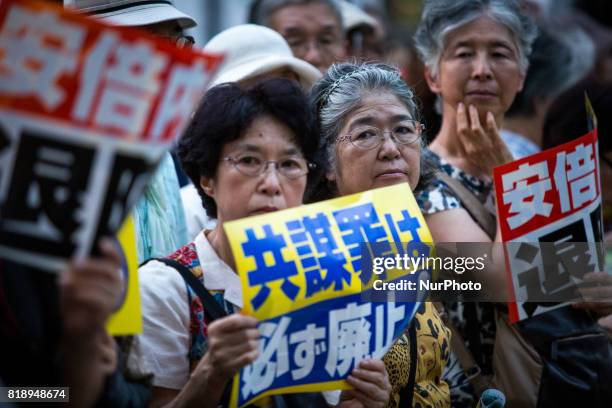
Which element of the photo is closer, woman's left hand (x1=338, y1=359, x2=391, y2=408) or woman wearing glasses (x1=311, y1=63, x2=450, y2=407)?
woman's left hand (x1=338, y1=359, x2=391, y2=408)

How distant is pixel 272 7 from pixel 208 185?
2.61 metres

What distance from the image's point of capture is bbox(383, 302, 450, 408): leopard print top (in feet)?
11.4

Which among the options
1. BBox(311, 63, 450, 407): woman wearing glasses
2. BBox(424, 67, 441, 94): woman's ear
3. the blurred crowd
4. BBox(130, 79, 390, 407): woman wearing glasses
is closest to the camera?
the blurred crowd

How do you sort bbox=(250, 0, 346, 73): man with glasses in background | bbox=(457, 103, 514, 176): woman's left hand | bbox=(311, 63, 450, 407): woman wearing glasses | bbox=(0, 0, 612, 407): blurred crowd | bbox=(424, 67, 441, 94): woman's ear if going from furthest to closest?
1. bbox=(250, 0, 346, 73): man with glasses in background
2. bbox=(424, 67, 441, 94): woman's ear
3. bbox=(457, 103, 514, 176): woman's left hand
4. bbox=(311, 63, 450, 407): woman wearing glasses
5. bbox=(0, 0, 612, 407): blurred crowd

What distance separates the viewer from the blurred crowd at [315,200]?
2520 millimetres

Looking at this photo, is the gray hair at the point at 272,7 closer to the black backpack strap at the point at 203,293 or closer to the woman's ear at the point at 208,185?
the woman's ear at the point at 208,185

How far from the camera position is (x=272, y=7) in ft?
19.1

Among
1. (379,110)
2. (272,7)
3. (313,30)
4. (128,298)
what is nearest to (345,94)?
(379,110)

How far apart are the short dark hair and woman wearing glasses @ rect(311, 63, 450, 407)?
1.32 ft

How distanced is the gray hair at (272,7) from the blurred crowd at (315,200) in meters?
0.01

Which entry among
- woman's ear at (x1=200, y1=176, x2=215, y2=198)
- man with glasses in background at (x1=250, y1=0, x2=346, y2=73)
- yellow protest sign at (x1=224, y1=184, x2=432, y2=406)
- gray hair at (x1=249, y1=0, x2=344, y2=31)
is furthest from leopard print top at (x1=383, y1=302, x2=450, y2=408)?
gray hair at (x1=249, y1=0, x2=344, y2=31)

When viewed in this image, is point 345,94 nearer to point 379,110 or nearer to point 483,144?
point 379,110

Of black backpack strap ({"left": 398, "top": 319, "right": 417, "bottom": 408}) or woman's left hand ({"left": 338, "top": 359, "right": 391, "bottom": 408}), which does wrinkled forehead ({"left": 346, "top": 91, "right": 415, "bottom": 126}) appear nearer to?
black backpack strap ({"left": 398, "top": 319, "right": 417, "bottom": 408})

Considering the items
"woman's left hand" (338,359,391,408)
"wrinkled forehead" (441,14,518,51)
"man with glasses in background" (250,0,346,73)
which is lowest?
"woman's left hand" (338,359,391,408)
